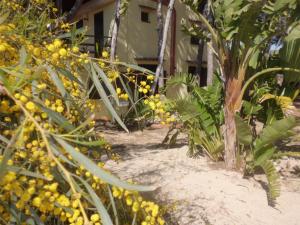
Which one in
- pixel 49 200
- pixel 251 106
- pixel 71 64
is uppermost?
pixel 71 64

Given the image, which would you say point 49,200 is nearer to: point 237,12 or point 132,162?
point 237,12

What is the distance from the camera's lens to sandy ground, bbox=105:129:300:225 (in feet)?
14.6

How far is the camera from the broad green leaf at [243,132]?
5.26 meters

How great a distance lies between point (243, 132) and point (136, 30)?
983 cm

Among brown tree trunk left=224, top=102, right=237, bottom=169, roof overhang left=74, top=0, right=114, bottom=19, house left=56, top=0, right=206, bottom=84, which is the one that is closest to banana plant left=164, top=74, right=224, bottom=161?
brown tree trunk left=224, top=102, right=237, bottom=169

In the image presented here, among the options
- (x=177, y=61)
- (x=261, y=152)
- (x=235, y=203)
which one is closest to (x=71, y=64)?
(x=235, y=203)

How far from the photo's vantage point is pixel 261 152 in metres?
5.54

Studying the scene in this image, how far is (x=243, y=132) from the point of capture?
5438 mm

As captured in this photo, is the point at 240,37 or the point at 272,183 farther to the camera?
the point at 240,37

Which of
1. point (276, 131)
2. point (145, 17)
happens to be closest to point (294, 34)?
point (276, 131)

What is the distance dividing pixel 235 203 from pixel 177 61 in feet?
39.2

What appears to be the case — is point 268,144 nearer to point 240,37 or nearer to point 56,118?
point 240,37

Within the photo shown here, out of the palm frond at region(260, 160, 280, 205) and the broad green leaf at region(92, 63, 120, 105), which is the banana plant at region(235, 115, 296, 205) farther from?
the broad green leaf at region(92, 63, 120, 105)

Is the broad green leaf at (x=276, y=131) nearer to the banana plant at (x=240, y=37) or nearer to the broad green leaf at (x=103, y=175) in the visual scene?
the banana plant at (x=240, y=37)
